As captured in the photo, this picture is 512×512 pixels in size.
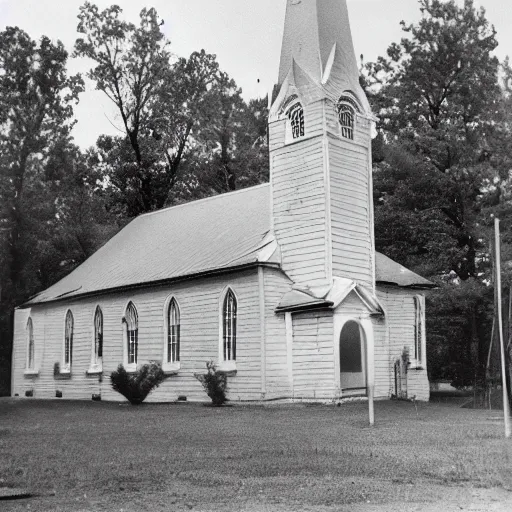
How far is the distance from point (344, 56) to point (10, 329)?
25.2m

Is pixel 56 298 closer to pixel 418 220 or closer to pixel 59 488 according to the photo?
pixel 418 220

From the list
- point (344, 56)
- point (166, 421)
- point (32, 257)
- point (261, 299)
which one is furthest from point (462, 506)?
point (32, 257)

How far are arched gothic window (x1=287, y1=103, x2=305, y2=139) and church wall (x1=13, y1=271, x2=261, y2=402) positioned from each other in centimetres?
524

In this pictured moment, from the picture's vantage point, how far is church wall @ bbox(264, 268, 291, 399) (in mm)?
25016

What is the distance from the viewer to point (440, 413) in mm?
21984

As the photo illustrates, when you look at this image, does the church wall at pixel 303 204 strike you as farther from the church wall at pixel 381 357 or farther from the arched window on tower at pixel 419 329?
the arched window on tower at pixel 419 329

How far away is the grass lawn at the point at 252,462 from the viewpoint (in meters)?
8.80

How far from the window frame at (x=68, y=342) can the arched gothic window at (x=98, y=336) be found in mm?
1869

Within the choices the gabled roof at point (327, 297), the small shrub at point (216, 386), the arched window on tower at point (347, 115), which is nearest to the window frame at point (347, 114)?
the arched window on tower at point (347, 115)

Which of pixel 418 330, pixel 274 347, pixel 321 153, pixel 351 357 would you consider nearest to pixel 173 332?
pixel 274 347

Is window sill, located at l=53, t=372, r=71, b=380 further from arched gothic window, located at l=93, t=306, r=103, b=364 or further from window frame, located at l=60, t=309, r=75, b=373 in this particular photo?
arched gothic window, located at l=93, t=306, r=103, b=364

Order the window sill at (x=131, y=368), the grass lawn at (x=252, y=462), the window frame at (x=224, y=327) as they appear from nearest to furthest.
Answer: the grass lawn at (x=252, y=462)
the window frame at (x=224, y=327)
the window sill at (x=131, y=368)

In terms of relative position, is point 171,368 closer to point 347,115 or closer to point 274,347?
point 274,347

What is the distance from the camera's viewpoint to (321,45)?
89.1 feet
